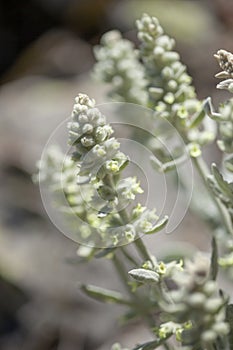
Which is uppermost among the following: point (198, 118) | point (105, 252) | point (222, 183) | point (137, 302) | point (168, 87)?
point (168, 87)

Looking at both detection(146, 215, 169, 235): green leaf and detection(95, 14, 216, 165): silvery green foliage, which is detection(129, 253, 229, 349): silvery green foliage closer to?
detection(146, 215, 169, 235): green leaf

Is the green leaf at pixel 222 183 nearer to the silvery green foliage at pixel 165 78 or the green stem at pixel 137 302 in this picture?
the silvery green foliage at pixel 165 78

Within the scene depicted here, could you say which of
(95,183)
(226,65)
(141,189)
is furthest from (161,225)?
(226,65)

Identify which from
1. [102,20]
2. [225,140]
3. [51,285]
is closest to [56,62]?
[102,20]

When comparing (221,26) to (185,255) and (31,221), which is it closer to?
(31,221)

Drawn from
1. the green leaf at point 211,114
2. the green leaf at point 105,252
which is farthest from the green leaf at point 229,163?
the green leaf at point 105,252

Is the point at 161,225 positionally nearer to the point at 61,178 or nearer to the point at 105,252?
the point at 105,252
